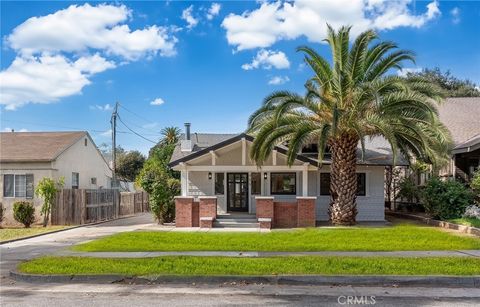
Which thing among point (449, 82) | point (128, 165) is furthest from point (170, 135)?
point (449, 82)

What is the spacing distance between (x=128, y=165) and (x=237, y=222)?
43.2 m

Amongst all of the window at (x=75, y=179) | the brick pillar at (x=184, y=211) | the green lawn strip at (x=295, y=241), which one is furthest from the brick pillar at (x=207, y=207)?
the window at (x=75, y=179)

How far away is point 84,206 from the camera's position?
2366 centimetres

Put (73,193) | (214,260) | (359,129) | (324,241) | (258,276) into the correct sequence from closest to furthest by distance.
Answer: (258,276), (214,260), (324,241), (359,129), (73,193)

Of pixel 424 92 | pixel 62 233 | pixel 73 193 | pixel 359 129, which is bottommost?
pixel 62 233

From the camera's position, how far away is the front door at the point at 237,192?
2341 cm

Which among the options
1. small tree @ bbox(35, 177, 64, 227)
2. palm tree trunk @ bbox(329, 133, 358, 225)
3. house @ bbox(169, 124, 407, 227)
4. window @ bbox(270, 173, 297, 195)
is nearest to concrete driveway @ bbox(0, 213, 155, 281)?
small tree @ bbox(35, 177, 64, 227)

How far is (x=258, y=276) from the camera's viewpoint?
9484 millimetres

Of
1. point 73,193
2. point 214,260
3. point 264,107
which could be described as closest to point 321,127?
point 264,107

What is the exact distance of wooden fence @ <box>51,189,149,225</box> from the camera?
2298 cm

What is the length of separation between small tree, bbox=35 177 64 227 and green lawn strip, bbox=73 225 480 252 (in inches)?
291

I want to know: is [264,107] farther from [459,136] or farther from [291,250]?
[459,136]

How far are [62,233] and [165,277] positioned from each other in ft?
37.7

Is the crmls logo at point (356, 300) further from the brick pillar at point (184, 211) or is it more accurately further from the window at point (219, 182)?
the window at point (219, 182)
